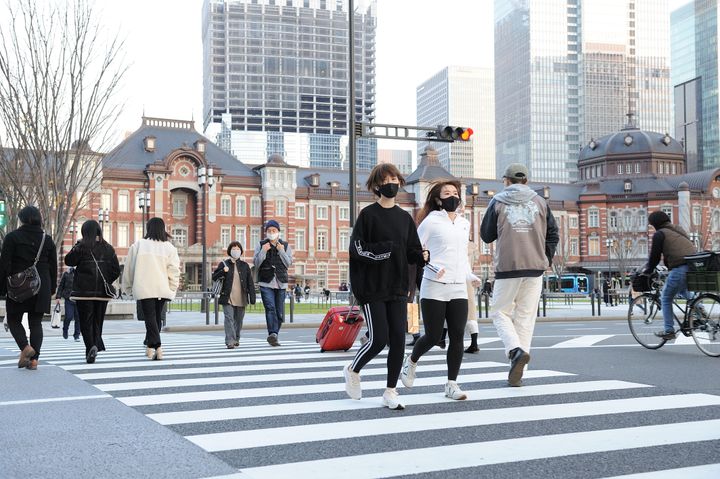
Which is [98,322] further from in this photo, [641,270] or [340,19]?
[340,19]

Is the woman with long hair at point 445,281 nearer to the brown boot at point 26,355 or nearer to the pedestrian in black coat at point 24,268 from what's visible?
the brown boot at point 26,355

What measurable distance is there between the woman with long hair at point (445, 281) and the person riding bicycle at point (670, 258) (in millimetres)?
3939

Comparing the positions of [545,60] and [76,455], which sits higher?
[545,60]

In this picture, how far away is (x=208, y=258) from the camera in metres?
63.2

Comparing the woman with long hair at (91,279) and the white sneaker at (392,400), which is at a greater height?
the woman with long hair at (91,279)

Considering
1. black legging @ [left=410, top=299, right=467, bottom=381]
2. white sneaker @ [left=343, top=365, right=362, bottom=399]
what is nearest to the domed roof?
black legging @ [left=410, top=299, right=467, bottom=381]

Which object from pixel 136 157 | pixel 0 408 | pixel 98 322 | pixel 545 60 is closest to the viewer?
pixel 0 408

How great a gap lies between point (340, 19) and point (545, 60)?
38.9 m

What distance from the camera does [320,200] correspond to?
68375mm

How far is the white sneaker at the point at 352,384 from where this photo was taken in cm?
588

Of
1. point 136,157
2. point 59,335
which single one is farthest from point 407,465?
point 136,157

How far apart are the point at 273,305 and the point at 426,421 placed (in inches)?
249

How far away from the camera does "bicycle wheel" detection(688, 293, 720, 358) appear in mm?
8820

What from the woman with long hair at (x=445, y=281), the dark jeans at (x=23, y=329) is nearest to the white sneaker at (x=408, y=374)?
the woman with long hair at (x=445, y=281)
